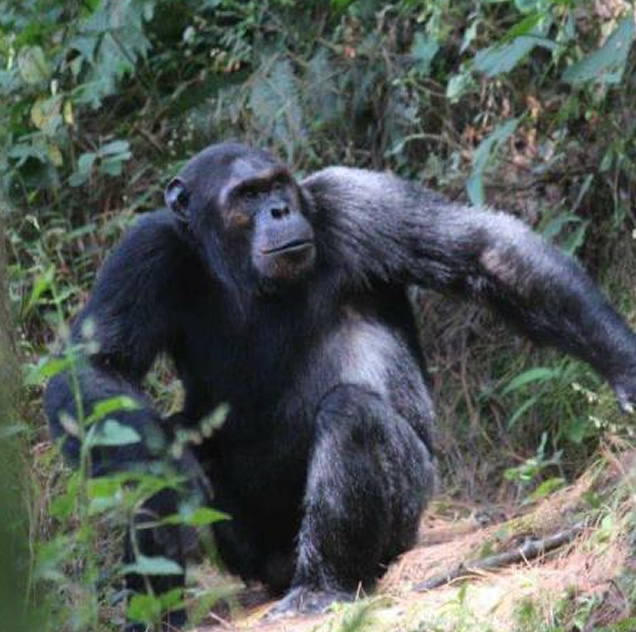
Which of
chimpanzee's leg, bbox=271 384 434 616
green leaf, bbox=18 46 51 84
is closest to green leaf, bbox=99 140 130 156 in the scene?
green leaf, bbox=18 46 51 84

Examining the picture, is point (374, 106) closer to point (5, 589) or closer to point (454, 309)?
point (454, 309)

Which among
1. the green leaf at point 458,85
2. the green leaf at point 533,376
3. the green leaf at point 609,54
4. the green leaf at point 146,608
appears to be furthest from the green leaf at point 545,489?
the green leaf at point 146,608

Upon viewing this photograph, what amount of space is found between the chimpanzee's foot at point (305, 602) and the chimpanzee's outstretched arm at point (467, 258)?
1.37 m

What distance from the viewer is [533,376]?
23.8 ft

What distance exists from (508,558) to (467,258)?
128 cm

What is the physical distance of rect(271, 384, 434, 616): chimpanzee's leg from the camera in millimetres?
6113

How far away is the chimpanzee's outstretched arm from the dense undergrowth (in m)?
0.79

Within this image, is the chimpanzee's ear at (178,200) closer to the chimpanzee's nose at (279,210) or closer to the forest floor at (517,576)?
the chimpanzee's nose at (279,210)

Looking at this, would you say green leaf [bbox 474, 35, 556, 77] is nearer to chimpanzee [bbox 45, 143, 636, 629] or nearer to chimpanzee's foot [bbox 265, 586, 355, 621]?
chimpanzee [bbox 45, 143, 636, 629]

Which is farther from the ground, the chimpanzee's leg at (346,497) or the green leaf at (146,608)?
the green leaf at (146,608)

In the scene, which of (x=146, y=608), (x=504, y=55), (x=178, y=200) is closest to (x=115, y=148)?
(x=178, y=200)

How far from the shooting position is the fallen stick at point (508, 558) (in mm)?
6059

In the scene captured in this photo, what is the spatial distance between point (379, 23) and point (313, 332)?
299 centimetres

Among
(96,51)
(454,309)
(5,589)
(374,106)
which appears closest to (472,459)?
(454,309)
